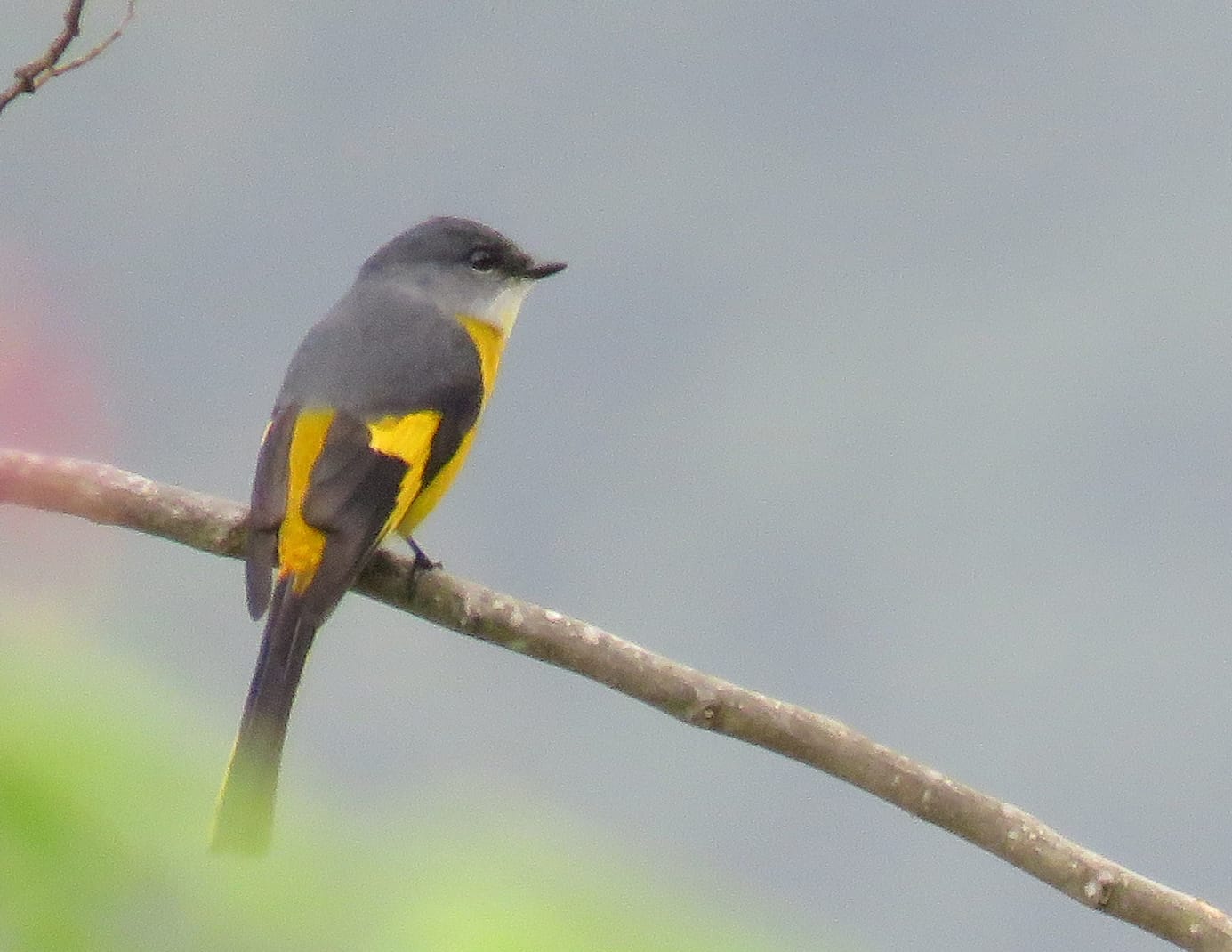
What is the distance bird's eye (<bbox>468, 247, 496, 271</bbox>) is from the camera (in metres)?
3.04

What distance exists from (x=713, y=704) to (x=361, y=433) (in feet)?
2.61

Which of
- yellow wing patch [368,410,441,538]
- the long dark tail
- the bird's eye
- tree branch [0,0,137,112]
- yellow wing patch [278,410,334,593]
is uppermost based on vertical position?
tree branch [0,0,137,112]

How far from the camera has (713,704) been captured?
1.70 metres

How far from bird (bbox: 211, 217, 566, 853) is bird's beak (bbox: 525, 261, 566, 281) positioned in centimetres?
4

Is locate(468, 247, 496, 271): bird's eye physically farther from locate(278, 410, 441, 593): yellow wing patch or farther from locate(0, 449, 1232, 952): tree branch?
locate(0, 449, 1232, 952): tree branch

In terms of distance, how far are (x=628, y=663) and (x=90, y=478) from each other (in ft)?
2.28

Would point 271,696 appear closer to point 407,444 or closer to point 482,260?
point 407,444

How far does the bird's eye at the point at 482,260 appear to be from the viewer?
120 inches

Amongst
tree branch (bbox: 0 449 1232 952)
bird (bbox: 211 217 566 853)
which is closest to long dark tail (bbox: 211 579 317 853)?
bird (bbox: 211 217 566 853)

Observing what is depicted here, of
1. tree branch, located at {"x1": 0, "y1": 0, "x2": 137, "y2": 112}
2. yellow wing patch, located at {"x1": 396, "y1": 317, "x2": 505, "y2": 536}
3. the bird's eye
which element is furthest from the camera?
the bird's eye

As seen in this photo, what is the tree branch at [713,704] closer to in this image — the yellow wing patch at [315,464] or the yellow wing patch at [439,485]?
the yellow wing patch at [315,464]

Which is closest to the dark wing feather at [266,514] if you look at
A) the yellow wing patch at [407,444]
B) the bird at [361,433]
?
the bird at [361,433]

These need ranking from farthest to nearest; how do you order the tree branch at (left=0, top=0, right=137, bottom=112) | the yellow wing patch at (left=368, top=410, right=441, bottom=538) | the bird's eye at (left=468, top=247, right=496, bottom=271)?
1. the bird's eye at (left=468, top=247, right=496, bottom=271)
2. the yellow wing patch at (left=368, top=410, right=441, bottom=538)
3. the tree branch at (left=0, top=0, right=137, bottom=112)

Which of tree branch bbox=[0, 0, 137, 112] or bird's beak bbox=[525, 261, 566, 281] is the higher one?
tree branch bbox=[0, 0, 137, 112]
